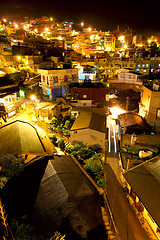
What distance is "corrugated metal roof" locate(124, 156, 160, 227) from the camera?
11.1 m

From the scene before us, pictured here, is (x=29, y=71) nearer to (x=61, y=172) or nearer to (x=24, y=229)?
(x=61, y=172)

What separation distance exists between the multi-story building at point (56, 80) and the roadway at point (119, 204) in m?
13.8

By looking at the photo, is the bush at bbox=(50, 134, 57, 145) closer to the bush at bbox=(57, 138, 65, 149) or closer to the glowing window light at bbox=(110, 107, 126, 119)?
the bush at bbox=(57, 138, 65, 149)

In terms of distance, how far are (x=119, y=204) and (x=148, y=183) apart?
10.4 feet

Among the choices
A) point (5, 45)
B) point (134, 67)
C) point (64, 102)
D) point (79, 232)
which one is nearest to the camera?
point (79, 232)

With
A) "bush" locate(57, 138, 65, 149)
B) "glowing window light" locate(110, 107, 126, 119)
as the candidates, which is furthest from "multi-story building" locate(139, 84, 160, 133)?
"bush" locate(57, 138, 65, 149)

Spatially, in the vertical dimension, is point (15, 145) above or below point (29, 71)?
below

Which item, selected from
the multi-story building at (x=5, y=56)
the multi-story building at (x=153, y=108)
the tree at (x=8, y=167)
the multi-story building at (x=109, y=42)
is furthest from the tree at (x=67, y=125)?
the multi-story building at (x=109, y=42)

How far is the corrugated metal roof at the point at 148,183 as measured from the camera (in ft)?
36.3

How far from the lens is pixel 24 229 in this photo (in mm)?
7102

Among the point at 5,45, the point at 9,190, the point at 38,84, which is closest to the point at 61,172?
the point at 9,190

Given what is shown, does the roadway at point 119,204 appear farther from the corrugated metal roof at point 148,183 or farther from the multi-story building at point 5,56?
the multi-story building at point 5,56

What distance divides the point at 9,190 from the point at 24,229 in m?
3.89

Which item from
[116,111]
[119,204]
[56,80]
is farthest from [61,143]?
[116,111]
